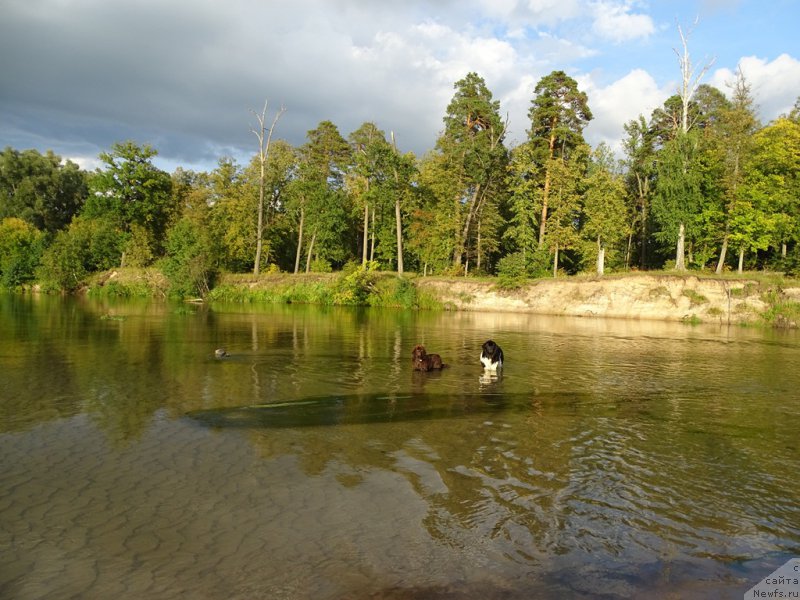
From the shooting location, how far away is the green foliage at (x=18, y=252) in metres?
65.1

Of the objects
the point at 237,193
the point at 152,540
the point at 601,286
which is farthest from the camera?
the point at 237,193

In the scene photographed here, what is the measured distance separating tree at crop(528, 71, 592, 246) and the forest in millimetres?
139

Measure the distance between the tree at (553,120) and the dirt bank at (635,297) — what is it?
26.7 ft

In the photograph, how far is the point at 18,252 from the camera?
6831 centimetres

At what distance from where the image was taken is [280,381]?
14.1 m

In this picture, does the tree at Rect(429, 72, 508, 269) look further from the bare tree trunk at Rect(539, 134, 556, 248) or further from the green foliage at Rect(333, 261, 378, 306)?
the green foliage at Rect(333, 261, 378, 306)

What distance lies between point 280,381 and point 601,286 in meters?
35.8

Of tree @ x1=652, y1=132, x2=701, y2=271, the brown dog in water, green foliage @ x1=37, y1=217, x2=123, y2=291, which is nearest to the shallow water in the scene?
the brown dog in water

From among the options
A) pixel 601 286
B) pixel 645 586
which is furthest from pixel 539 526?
pixel 601 286

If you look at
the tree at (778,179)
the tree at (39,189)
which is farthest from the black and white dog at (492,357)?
the tree at (39,189)

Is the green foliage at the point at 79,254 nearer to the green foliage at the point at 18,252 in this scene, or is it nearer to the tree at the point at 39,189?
the green foliage at the point at 18,252

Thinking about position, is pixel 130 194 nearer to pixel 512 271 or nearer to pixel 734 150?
pixel 512 271

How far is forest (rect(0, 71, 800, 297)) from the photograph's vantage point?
A: 43750 mm

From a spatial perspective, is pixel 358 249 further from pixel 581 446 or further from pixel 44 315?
pixel 581 446
